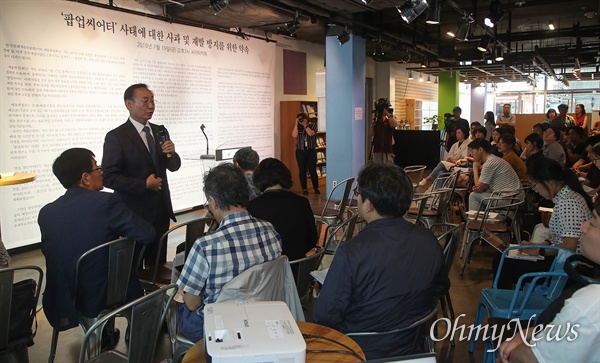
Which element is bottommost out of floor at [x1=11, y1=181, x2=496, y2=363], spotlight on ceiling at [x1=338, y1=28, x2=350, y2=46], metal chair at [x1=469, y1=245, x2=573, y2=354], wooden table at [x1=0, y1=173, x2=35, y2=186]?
floor at [x1=11, y1=181, x2=496, y2=363]

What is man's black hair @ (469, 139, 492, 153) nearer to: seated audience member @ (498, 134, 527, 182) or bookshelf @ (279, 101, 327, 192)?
seated audience member @ (498, 134, 527, 182)

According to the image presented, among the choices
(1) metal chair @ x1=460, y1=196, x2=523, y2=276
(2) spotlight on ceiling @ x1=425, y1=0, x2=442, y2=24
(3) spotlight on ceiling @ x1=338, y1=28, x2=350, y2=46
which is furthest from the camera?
(3) spotlight on ceiling @ x1=338, y1=28, x2=350, y2=46

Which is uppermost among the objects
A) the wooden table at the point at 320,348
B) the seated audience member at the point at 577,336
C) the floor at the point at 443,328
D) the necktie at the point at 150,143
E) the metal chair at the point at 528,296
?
the necktie at the point at 150,143

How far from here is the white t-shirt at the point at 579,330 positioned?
129cm

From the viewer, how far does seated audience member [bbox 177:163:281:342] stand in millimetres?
1978

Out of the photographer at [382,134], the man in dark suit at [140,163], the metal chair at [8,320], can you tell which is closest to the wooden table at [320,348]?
the metal chair at [8,320]

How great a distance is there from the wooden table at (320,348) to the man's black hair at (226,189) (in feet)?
2.08

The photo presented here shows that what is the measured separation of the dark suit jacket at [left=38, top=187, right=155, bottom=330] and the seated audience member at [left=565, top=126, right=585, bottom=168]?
6.79 metres

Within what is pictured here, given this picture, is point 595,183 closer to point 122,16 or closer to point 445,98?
point 122,16

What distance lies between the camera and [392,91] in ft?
48.6

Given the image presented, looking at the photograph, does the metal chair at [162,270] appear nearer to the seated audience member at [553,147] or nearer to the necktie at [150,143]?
the necktie at [150,143]

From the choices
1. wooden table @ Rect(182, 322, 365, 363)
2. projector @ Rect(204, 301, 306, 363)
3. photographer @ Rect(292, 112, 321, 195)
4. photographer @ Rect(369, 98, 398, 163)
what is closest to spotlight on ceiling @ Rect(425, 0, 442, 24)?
photographer @ Rect(292, 112, 321, 195)

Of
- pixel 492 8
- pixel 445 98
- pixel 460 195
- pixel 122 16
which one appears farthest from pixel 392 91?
pixel 122 16

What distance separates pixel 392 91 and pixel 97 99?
33.7ft
